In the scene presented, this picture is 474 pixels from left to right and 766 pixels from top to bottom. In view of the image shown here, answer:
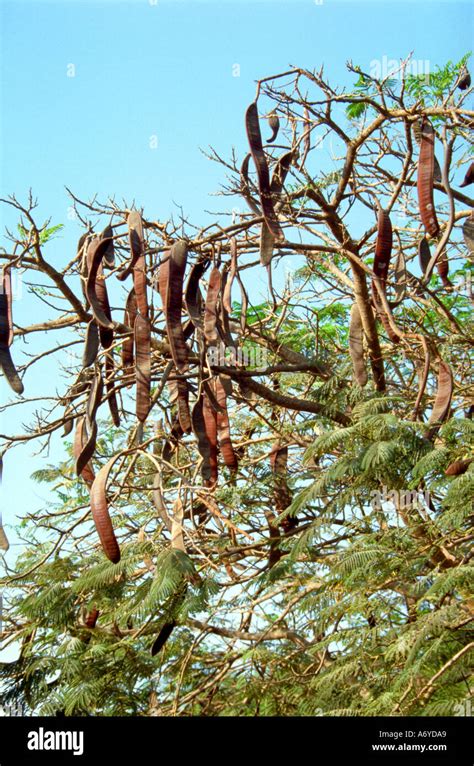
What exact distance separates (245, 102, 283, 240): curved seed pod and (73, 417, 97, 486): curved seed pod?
3.92ft

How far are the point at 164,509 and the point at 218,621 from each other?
272 cm

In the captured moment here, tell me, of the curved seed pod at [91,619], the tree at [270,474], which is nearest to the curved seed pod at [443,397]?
the tree at [270,474]

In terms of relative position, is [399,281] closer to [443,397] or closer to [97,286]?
[443,397]

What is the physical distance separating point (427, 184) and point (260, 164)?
75cm

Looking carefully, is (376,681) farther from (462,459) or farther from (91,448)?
(91,448)

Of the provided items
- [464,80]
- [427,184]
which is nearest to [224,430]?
[427,184]

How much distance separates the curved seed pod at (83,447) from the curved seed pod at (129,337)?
363 mm

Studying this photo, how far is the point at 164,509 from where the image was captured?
4195 millimetres

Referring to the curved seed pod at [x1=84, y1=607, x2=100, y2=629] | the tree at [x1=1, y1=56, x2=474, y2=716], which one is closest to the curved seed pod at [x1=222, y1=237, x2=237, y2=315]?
the tree at [x1=1, y1=56, x2=474, y2=716]

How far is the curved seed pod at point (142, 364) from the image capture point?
399 cm

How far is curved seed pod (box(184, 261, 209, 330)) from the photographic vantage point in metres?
4.47

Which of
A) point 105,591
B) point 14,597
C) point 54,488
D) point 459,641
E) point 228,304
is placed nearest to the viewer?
point 459,641

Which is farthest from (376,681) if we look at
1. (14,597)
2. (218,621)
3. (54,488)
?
(54,488)

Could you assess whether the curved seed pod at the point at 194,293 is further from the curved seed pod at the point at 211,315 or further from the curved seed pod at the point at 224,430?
the curved seed pod at the point at 224,430
